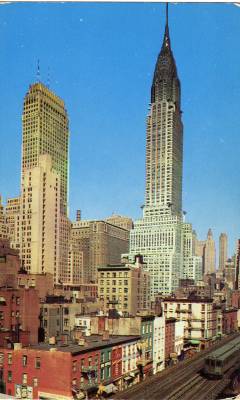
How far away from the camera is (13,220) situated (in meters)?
50.3

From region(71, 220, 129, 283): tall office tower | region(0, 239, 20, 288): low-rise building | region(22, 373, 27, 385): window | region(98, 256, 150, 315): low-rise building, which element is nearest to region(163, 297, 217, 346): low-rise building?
region(98, 256, 150, 315): low-rise building

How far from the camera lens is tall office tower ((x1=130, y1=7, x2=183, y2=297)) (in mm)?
31438

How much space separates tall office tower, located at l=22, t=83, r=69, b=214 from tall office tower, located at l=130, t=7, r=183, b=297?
517 inches

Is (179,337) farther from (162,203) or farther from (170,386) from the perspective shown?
(162,203)

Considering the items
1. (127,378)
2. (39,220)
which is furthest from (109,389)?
(39,220)

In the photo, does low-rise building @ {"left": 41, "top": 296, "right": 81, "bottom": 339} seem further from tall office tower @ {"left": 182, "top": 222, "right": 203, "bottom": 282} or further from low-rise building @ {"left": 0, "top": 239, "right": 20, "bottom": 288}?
tall office tower @ {"left": 182, "top": 222, "right": 203, "bottom": 282}

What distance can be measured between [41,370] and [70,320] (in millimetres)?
13325

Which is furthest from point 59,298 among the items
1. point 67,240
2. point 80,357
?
point 67,240

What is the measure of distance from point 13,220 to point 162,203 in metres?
17.8

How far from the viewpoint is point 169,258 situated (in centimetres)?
4447

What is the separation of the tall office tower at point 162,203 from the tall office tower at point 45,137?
517 inches

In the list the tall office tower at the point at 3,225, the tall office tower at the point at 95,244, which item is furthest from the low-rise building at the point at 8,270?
the tall office tower at the point at 95,244

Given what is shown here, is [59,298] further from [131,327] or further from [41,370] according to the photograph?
[41,370]

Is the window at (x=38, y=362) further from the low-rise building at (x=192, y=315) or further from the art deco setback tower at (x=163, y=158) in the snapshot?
the low-rise building at (x=192, y=315)
